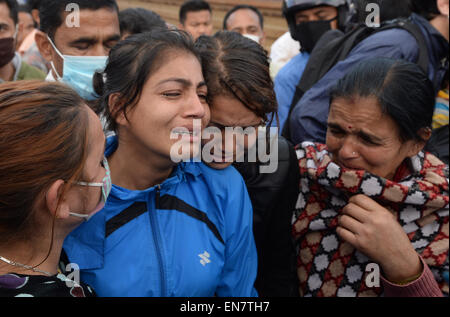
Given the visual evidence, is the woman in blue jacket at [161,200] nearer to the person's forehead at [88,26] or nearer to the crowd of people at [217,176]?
the crowd of people at [217,176]

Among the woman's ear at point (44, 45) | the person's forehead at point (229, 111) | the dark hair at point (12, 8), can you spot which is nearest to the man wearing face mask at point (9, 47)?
the dark hair at point (12, 8)

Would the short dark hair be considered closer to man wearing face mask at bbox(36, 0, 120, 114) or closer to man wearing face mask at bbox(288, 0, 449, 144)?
man wearing face mask at bbox(36, 0, 120, 114)

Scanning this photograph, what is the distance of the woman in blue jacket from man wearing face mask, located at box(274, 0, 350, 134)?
54.7 inches

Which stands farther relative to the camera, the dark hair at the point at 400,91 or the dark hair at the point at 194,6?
the dark hair at the point at 194,6

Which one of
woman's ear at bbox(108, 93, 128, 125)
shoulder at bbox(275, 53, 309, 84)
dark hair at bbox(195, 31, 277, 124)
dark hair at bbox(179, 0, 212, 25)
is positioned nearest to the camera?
woman's ear at bbox(108, 93, 128, 125)

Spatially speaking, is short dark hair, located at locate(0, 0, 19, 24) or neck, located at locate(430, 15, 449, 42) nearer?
neck, located at locate(430, 15, 449, 42)

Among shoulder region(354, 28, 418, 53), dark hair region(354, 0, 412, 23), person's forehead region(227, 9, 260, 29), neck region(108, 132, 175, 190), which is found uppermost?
dark hair region(354, 0, 412, 23)

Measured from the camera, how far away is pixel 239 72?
169 centimetres

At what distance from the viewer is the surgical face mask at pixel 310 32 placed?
3.01m

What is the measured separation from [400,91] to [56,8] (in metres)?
1.84

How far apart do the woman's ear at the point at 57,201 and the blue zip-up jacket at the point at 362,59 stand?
1358 millimetres

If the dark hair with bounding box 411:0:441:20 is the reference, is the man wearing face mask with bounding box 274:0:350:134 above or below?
below

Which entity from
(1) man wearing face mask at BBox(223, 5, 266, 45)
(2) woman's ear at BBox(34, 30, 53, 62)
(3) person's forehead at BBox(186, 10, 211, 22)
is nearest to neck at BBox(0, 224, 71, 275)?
(2) woman's ear at BBox(34, 30, 53, 62)

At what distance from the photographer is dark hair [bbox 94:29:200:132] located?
152 centimetres
